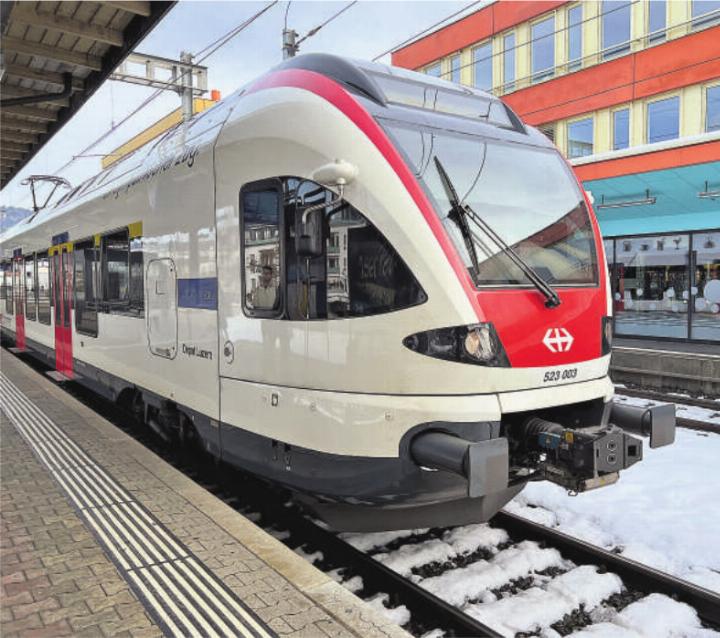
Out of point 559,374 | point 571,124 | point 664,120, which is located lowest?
point 559,374

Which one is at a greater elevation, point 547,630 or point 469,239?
point 469,239

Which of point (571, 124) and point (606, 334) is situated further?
point (571, 124)

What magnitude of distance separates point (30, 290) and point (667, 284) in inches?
523

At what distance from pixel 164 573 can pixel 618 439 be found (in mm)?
2673

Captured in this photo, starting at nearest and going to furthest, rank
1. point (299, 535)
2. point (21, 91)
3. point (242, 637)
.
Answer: point (242, 637)
point (299, 535)
point (21, 91)

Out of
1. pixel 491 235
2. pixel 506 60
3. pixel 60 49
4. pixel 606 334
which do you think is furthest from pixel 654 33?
pixel 491 235

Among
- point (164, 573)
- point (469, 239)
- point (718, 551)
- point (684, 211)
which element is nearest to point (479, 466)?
point (469, 239)

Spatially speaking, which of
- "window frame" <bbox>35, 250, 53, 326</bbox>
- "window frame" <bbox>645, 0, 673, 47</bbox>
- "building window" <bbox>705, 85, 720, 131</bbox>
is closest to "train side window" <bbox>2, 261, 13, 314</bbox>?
"window frame" <bbox>35, 250, 53, 326</bbox>

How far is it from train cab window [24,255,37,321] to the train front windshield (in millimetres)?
10314

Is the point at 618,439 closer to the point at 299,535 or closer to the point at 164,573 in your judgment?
the point at 299,535

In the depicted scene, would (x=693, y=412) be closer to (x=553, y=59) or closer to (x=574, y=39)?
(x=574, y=39)

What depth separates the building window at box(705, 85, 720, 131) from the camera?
52.9 feet

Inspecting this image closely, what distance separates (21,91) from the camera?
7.97m

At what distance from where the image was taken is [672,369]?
443 inches
